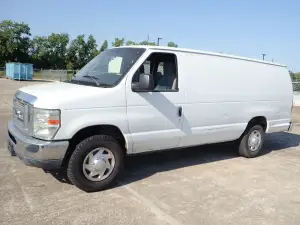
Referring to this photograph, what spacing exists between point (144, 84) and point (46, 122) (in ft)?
4.82

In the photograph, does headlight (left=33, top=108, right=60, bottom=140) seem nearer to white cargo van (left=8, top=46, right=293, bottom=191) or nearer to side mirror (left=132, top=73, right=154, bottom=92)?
white cargo van (left=8, top=46, right=293, bottom=191)

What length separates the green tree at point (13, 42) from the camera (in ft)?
207

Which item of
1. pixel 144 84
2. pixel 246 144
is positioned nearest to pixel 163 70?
pixel 144 84

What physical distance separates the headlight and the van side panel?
2.20 metres

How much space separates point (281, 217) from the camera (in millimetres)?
4258

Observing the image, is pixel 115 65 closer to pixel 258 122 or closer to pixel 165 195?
pixel 165 195

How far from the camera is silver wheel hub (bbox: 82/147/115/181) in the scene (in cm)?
465

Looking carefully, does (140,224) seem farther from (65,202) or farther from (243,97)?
(243,97)

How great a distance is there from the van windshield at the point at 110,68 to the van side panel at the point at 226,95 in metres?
0.90

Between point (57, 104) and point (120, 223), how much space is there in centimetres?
166

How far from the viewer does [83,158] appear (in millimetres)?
4566

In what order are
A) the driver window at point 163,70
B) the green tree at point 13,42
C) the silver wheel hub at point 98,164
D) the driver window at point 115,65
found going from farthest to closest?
the green tree at point 13,42 → the driver window at point 163,70 → the driver window at point 115,65 → the silver wheel hub at point 98,164

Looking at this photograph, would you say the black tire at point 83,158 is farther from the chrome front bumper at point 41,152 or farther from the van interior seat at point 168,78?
the van interior seat at point 168,78

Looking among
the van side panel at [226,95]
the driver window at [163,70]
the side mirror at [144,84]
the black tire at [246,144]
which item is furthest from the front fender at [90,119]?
the black tire at [246,144]
